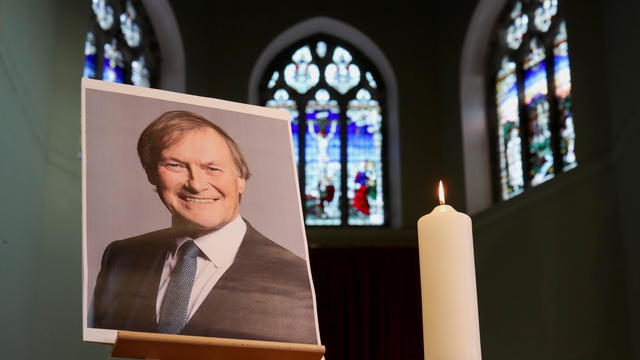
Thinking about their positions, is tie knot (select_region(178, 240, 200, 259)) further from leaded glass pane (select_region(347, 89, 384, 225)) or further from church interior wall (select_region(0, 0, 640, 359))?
leaded glass pane (select_region(347, 89, 384, 225))

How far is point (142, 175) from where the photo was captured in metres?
2.41

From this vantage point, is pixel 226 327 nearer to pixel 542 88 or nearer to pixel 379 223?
pixel 542 88

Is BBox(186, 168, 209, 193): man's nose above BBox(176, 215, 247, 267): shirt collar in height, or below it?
above

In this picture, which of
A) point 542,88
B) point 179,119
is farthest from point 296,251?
point 542,88

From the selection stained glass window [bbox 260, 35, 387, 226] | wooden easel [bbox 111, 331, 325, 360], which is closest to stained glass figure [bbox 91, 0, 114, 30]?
stained glass window [bbox 260, 35, 387, 226]

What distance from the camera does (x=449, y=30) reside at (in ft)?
25.5

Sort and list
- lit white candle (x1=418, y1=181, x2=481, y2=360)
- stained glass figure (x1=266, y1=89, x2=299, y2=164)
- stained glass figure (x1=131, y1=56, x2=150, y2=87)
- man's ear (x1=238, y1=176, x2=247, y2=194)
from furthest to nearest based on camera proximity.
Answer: stained glass figure (x1=266, y1=89, x2=299, y2=164)
stained glass figure (x1=131, y1=56, x2=150, y2=87)
man's ear (x1=238, y1=176, x2=247, y2=194)
lit white candle (x1=418, y1=181, x2=481, y2=360)

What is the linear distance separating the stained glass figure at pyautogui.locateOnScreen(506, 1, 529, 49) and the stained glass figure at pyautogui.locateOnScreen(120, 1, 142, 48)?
307cm

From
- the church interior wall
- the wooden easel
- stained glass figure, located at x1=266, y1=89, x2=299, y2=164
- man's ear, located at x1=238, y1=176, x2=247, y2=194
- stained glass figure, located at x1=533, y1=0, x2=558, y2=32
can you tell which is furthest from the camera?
stained glass figure, located at x1=266, y1=89, x2=299, y2=164

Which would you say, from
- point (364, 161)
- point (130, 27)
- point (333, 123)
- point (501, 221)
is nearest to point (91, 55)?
point (130, 27)

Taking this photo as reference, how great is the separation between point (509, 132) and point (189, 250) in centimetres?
524

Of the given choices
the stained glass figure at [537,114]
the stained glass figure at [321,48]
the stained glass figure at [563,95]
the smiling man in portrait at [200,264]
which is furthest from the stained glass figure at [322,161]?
the smiling man in portrait at [200,264]

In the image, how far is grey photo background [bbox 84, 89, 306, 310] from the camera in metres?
2.32

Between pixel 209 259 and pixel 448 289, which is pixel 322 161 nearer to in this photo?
pixel 209 259
